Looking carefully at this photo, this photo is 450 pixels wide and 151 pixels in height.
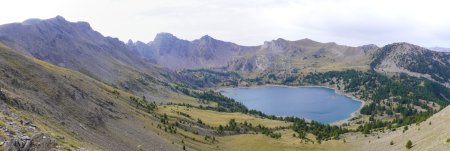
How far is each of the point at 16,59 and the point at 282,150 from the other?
63590 millimetres

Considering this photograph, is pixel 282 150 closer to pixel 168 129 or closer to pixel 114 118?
pixel 168 129

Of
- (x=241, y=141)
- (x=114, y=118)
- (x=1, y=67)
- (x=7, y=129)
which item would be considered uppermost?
(x=1, y=67)

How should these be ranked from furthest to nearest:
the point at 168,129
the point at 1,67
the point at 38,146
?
the point at 168,129
the point at 1,67
the point at 38,146

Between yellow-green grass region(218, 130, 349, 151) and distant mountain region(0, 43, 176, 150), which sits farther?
yellow-green grass region(218, 130, 349, 151)

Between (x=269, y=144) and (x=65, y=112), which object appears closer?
(x=65, y=112)

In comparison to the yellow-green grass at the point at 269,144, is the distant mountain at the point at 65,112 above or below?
above

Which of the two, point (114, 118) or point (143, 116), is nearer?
point (114, 118)

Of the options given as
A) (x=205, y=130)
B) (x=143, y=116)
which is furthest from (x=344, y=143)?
(x=143, y=116)

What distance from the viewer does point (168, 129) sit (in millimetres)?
112750

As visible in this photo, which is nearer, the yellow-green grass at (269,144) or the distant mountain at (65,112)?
the distant mountain at (65,112)

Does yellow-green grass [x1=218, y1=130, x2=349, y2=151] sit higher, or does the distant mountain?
the distant mountain

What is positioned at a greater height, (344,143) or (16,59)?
(16,59)

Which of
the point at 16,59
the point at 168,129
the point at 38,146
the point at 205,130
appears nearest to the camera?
the point at 38,146

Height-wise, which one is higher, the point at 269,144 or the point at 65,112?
the point at 65,112
